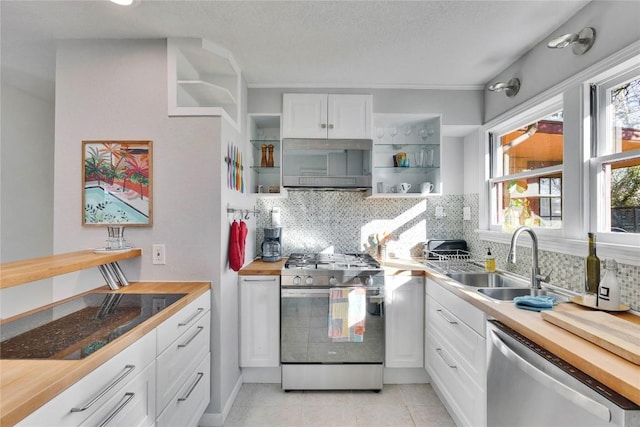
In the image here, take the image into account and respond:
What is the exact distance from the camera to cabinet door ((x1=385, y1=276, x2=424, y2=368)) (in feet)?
7.67

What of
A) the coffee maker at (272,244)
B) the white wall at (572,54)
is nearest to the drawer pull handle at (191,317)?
the coffee maker at (272,244)

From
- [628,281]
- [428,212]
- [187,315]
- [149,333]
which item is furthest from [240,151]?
[628,281]

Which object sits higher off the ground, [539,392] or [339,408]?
[539,392]

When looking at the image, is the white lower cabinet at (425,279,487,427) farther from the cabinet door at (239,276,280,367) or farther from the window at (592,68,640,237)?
the cabinet door at (239,276,280,367)

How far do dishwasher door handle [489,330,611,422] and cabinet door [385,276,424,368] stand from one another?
0.93m

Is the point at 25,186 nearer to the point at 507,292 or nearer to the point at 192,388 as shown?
the point at 192,388

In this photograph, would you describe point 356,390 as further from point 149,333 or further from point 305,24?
point 305,24

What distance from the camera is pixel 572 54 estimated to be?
171 cm

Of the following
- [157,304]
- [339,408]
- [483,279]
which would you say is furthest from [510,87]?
[157,304]

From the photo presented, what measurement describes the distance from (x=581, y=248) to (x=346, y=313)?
148cm

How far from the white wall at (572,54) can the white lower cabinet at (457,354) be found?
1.48 m

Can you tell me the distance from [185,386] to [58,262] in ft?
2.86

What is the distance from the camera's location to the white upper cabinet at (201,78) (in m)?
1.93

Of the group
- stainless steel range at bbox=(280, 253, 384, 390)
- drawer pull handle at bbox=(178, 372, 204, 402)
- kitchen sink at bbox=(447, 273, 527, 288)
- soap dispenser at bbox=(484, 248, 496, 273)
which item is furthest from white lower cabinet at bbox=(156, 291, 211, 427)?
soap dispenser at bbox=(484, 248, 496, 273)
